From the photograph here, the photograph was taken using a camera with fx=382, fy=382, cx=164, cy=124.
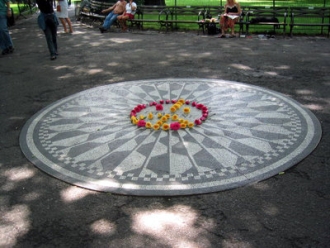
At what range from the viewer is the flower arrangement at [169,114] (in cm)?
593

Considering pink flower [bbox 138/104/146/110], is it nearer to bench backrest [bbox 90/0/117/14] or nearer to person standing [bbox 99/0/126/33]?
person standing [bbox 99/0/126/33]

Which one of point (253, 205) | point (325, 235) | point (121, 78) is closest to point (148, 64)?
point (121, 78)

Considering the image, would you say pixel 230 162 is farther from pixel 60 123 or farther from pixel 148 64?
pixel 148 64

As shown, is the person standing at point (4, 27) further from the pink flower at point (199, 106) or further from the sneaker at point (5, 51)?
the pink flower at point (199, 106)

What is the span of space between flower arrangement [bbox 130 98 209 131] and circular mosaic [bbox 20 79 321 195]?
4 centimetres

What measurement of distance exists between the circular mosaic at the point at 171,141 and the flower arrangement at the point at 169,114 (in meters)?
0.04

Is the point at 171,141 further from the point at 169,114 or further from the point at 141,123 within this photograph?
the point at 169,114

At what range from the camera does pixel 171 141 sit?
5.50m

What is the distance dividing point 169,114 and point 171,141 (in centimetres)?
101

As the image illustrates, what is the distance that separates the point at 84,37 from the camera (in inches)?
567

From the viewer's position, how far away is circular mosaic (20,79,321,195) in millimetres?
4570

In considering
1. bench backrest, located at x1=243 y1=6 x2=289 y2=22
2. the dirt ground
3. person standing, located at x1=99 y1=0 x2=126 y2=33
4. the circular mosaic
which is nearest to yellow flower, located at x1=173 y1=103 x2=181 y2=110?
the circular mosaic

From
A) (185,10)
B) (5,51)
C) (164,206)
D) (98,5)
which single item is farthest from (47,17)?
(164,206)

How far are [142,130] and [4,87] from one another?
4.33 m
